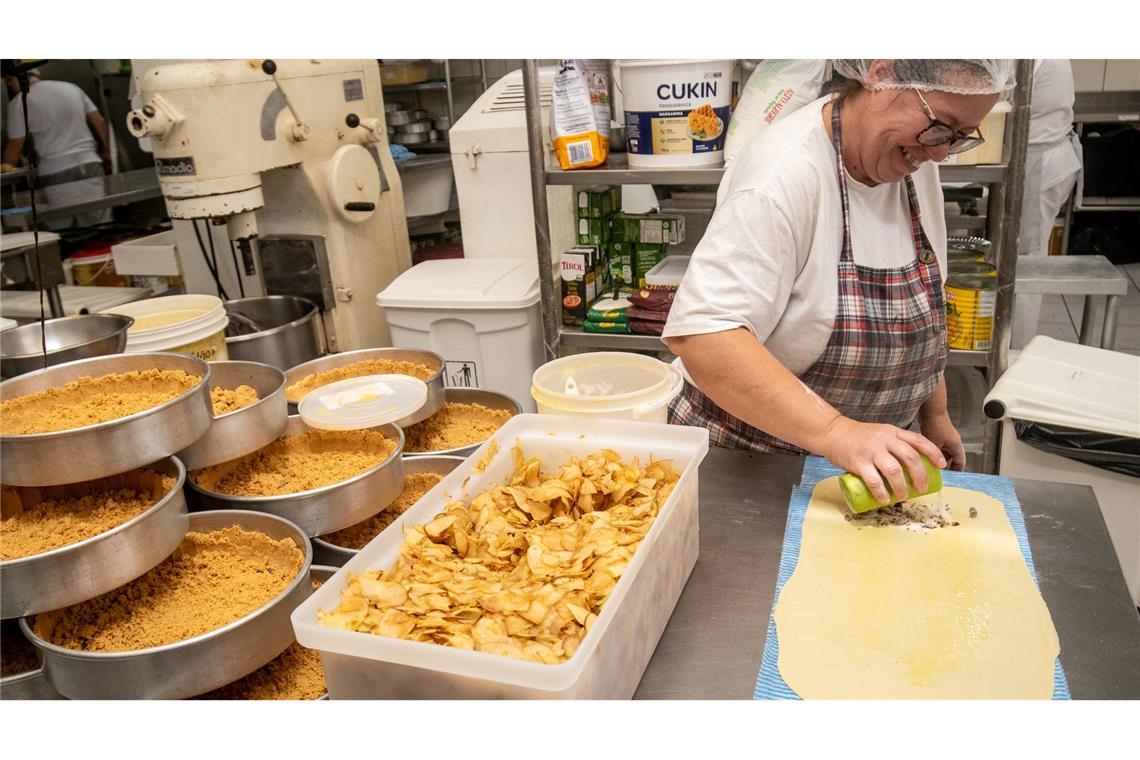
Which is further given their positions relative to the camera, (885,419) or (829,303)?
(885,419)

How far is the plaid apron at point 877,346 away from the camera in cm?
147

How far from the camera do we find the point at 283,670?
4.32ft

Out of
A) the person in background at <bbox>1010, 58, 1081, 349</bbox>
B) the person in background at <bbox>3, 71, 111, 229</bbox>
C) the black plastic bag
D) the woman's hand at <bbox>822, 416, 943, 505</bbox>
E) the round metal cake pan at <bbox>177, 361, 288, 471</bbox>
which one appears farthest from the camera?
the person in background at <bbox>3, 71, 111, 229</bbox>

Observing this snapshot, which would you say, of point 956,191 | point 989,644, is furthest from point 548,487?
point 956,191

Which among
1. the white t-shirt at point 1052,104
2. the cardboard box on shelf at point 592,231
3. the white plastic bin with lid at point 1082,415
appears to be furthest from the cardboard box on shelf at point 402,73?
the white plastic bin with lid at point 1082,415

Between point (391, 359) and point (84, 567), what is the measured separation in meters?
0.95

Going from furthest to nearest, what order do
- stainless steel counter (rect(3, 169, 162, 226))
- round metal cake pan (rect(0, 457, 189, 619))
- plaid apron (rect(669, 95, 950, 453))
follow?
1. stainless steel counter (rect(3, 169, 162, 226))
2. plaid apron (rect(669, 95, 950, 453))
3. round metal cake pan (rect(0, 457, 189, 619))

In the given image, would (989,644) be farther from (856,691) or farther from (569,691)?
(569,691)

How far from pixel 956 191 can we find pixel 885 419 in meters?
1.68

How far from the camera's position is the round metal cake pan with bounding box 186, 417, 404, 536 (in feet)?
4.45

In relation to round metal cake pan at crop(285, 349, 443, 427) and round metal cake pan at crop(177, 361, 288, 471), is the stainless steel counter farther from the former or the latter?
round metal cake pan at crop(177, 361, 288, 471)

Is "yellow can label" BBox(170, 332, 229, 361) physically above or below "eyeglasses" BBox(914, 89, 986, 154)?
below

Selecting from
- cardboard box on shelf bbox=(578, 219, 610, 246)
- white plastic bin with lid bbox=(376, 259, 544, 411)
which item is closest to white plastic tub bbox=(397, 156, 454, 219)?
white plastic bin with lid bbox=(376, 259, 544, 411)

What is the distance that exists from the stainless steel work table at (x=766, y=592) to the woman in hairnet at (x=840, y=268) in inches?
5.2
